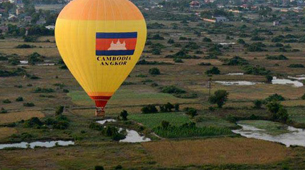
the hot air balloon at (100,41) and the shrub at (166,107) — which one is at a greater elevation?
the hot air balloon at (100,41)

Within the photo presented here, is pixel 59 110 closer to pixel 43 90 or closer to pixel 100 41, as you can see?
pixel 100 41

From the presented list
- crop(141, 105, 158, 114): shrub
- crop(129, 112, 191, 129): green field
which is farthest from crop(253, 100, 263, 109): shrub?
crop(141, 105, 158, 114): shrub

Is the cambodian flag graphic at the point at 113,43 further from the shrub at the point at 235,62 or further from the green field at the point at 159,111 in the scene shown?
the shrub at the point at 235,62

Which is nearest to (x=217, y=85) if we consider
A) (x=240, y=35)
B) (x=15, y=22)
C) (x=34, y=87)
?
(x=34, y=87)

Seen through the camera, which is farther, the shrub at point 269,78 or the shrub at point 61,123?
the shrub at point 269,78

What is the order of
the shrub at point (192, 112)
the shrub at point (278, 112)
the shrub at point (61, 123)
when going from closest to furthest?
1. the shrub at point (61, 123)
2. the shrub at point (278, 112)
3. the shrub at point (192, 112)

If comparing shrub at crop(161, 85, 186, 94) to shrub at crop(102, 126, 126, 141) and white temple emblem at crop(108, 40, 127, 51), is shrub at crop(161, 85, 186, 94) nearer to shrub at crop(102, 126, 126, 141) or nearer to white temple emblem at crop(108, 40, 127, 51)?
shrub at crop(102, 126, 126, 141)

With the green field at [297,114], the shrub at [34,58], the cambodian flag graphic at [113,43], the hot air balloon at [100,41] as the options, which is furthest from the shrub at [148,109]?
the shrub at [34,58]
